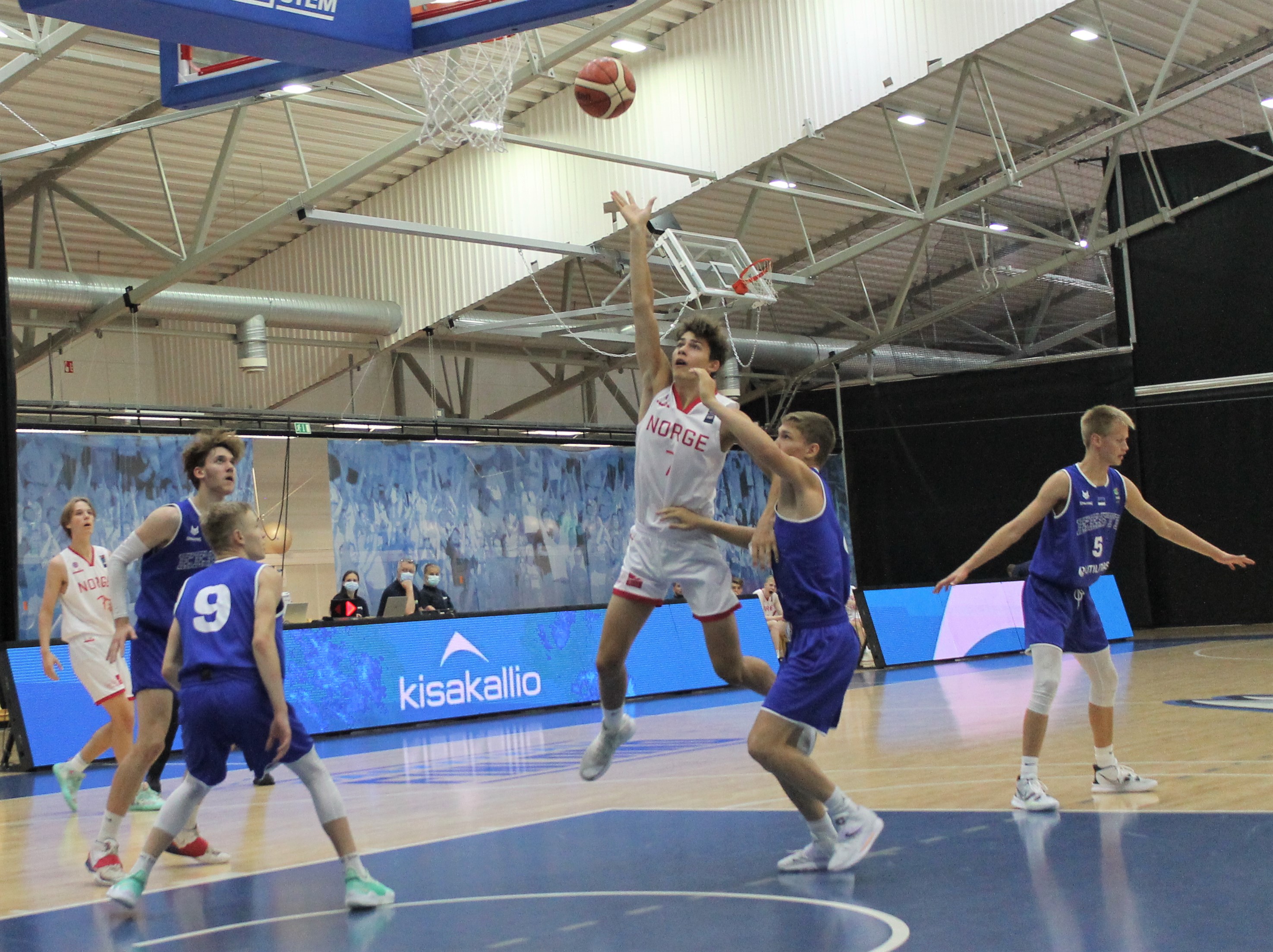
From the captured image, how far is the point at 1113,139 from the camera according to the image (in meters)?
20.3

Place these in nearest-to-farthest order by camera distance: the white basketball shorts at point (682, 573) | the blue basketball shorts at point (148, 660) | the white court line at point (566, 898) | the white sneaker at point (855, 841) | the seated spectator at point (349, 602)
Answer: the white court line at point (566, 898)
the white sneaker at point (855, 841)
the white basketball shorts at point (682, 573)
the blue basketball shorts at point (148, 660)
the seated spectator at point (349, 602)

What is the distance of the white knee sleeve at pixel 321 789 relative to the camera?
466 centimetres

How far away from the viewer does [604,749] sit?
17.9 ft

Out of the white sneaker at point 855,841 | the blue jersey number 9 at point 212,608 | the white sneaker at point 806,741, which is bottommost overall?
the white sneaker at point 855,841

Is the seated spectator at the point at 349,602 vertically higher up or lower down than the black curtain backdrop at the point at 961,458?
lower down

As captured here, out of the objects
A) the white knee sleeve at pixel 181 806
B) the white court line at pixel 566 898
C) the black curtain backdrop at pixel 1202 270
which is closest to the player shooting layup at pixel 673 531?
the white court line at pixel 566 898

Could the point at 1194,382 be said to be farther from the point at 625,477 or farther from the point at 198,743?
the point at 198,743

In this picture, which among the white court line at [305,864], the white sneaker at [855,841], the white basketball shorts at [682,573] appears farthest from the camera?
the white basketball shorts at [682,573]

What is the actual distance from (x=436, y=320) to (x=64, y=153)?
16.4 feet

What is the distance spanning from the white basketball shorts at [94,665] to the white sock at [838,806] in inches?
192

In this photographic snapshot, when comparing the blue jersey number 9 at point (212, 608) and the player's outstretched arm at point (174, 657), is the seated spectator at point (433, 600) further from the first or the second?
the blue jersey number 9 at point (212, 608)

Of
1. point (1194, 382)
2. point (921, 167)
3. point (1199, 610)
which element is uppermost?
point (921, 167)

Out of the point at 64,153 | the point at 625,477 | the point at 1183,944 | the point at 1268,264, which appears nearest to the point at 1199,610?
the point at 1268,264

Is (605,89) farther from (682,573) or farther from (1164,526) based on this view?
(682,573)
